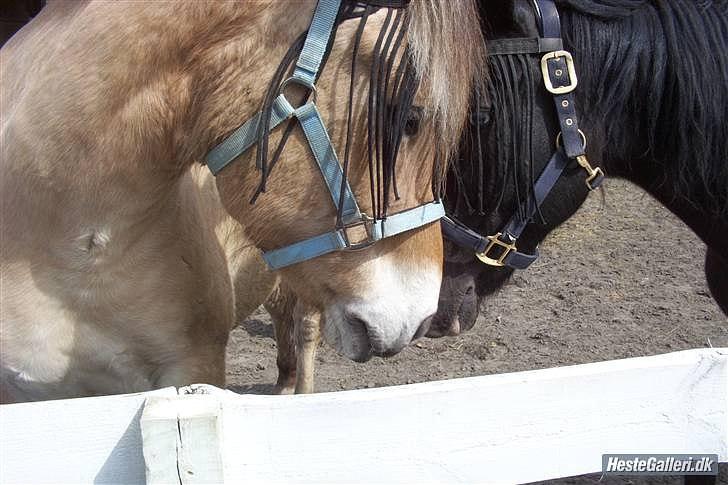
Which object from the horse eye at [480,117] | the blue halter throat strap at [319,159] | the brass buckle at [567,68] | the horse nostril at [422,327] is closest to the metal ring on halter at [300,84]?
the blue halter throat strap at [319,159]

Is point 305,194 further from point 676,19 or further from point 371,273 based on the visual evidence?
point 676,19

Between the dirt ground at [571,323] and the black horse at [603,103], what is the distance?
3.67 feet

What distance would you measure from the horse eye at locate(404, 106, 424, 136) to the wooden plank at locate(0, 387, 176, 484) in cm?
72

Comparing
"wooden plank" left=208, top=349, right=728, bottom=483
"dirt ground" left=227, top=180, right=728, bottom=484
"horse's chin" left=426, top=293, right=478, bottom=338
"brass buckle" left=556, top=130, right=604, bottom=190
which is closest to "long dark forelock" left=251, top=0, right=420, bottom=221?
"wooden plank" left=208, top=349, right=728, bottom=483

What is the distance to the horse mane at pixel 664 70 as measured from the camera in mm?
1997

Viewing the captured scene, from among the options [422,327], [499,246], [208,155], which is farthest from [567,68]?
[208,155]

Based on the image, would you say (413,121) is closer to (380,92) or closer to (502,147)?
(380,92)

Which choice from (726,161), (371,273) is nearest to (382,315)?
(371,273)

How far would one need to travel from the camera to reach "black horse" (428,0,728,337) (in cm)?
200

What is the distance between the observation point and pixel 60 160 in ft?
5.27

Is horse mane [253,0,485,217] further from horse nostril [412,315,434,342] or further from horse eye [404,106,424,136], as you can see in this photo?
horse nostril [412,315,434,342]

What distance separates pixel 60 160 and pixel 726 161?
5.65ft

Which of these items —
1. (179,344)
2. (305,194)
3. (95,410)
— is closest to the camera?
(95,410)

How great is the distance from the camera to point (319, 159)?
1.51m
